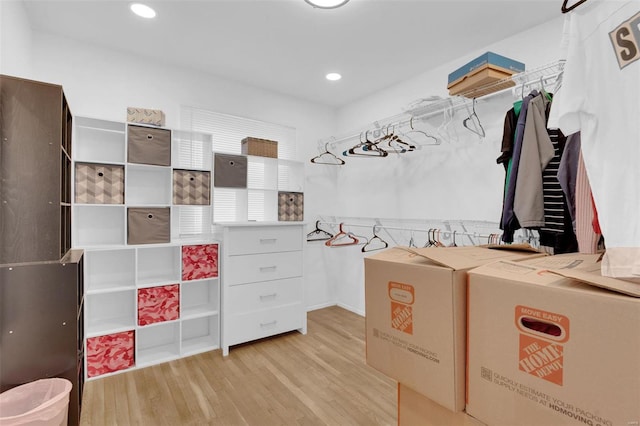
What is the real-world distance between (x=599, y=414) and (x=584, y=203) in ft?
2.49

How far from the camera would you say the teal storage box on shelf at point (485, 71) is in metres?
2.04

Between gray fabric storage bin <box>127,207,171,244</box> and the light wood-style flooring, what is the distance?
3.27ft

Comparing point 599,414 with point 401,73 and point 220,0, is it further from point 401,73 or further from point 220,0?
point 401,73

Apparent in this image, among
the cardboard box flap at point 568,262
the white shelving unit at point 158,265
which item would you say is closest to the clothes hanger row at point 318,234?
the white shelving unit at point 158,265

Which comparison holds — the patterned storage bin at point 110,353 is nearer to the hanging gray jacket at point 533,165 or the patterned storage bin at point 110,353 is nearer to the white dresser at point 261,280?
the white dresser at point 261,280

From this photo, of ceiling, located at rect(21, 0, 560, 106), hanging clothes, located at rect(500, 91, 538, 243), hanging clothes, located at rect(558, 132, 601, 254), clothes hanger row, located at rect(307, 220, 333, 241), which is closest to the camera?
hanging clothes, located at rect(558, 132, 601, 254)

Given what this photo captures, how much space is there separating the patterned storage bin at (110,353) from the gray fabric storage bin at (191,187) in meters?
1.10

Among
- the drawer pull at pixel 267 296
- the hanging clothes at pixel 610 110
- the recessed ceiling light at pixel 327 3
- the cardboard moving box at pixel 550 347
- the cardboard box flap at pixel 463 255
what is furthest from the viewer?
the drawer pull at pixel 267 296

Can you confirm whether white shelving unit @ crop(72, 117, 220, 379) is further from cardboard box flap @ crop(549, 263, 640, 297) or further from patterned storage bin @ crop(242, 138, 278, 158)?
cardboard box flap @ crop(549, 263, 640, 297)

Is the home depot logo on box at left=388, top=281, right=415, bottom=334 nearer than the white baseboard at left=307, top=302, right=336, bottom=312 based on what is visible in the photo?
Yes

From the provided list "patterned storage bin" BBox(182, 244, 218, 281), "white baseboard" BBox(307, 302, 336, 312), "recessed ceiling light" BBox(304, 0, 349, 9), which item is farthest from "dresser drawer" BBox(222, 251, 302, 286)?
"recessed ceiling light" BBox(304, 0, 349, 9)

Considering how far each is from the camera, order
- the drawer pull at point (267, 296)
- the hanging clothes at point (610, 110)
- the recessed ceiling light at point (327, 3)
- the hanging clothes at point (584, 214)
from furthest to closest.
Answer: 1. the drawer pull at point (267, 296)
2. the recessed ceiling light at point (327, 3)
3. the hanging clothes at point (584, 214)
4. the hanging clothes at point (610, 110)

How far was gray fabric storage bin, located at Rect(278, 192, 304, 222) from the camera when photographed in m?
3.34

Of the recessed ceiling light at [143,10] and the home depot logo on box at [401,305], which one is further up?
the recessed ceiling light at [143,10]
